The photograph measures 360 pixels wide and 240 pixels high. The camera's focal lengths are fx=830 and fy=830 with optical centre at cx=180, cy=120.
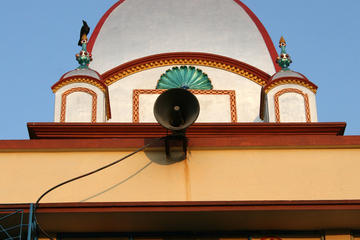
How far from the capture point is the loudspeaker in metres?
10.3

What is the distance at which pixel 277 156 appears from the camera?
1068 centimetres

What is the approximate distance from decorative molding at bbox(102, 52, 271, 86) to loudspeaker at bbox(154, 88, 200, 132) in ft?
20.3

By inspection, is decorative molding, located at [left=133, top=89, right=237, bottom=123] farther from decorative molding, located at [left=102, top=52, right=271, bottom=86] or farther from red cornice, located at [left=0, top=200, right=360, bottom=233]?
red cornice, located at [left=0, top=200, right=360, bottom=233]

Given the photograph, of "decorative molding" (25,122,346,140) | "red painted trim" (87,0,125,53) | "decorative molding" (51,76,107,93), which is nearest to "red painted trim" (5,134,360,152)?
"decorative molding" (25,122,346,140)

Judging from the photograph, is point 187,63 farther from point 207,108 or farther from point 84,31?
point 84,31

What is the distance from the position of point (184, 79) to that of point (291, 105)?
9.23 ft

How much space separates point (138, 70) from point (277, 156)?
6.54 metres

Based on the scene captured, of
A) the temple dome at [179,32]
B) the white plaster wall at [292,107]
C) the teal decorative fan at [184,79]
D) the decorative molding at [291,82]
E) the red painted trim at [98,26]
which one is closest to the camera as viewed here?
the white plaster wall at [292,107]

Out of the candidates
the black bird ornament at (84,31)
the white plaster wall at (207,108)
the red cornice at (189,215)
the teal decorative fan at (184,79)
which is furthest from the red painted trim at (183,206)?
the teal decorative fan at (184,79)

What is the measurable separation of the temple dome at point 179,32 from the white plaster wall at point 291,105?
1.88 meters

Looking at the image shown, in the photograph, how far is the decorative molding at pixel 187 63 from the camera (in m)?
16.5

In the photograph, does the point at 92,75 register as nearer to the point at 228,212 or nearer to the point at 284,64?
the point at 284,64

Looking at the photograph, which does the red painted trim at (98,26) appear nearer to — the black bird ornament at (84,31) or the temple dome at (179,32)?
the temple dome at (179,32)

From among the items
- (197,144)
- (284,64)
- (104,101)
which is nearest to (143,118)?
(104,101)
